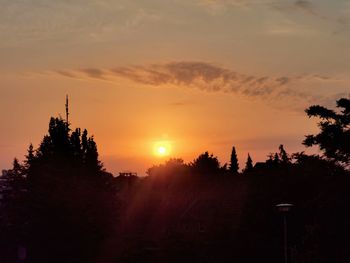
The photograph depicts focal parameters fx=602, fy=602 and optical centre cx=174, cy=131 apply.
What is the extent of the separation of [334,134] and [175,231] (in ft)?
65.2

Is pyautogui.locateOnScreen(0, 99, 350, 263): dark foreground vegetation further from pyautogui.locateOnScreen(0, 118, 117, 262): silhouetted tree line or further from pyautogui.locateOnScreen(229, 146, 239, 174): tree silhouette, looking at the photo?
pyautogui.locateOnScreen(229, 146, 239, 174): tree silhouette

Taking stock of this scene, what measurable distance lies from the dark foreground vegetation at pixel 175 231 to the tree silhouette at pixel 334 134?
3.2 inches

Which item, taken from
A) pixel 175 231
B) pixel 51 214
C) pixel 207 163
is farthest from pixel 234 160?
pixel 51 214

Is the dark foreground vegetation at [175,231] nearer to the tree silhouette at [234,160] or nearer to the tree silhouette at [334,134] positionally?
the tree silhouette at [334,134]

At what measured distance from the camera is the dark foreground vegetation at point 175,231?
4569 cm

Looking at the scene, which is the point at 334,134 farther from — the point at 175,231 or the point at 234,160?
the point at 234,160

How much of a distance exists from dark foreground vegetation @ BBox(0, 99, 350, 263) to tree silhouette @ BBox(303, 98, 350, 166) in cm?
8

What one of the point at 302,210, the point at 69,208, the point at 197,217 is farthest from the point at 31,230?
the point at 197,217

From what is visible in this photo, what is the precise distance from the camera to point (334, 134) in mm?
48188

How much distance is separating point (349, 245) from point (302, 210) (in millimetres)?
12558

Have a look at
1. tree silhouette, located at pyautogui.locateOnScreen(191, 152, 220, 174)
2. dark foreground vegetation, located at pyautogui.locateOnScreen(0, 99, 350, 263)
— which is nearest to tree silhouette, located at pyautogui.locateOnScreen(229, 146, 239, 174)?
tree silhouette, located at pyautogui.locateOnScreen(191, 152, 220, 174)

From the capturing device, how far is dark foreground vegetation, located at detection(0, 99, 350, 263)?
45688 millimetres

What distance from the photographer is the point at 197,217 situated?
7988cm

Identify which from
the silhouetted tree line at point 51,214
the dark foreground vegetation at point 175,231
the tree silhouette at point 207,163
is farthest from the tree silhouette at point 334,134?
the tree silhouette at point 207,163
